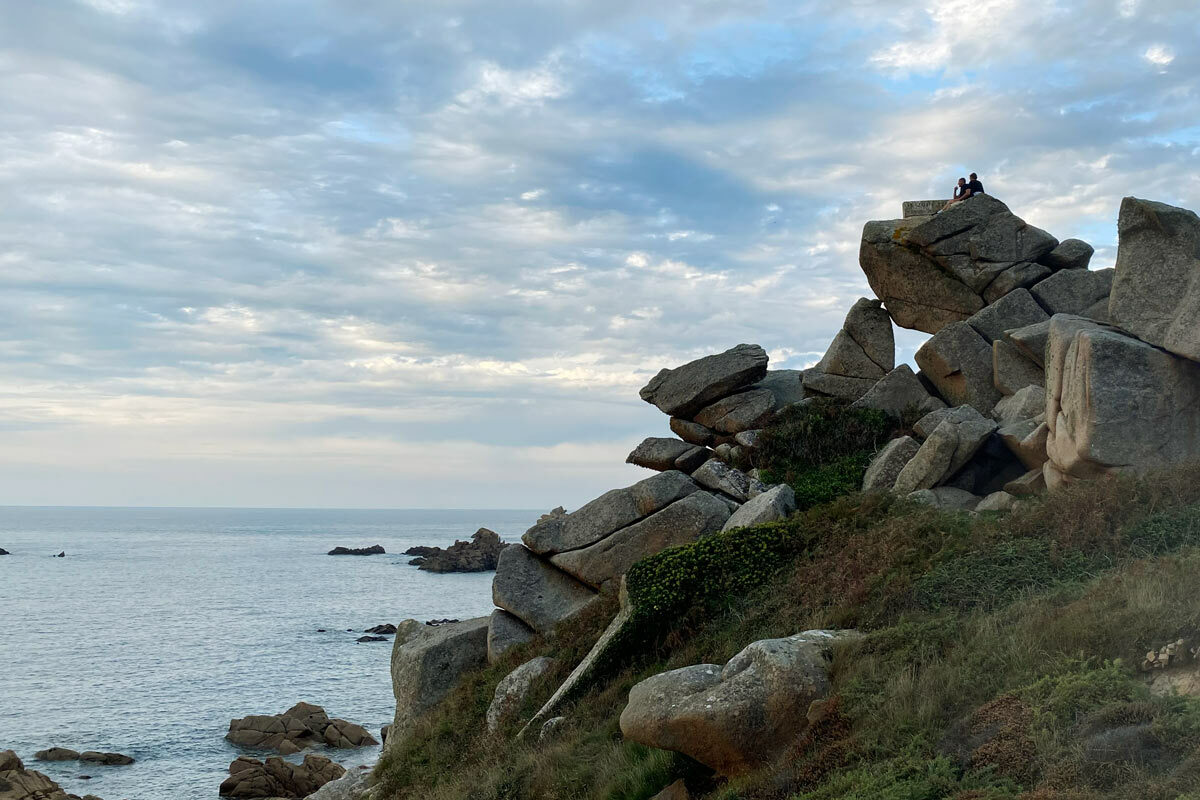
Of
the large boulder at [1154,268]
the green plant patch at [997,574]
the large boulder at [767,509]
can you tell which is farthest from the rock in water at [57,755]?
the large boulder at [1154,268]

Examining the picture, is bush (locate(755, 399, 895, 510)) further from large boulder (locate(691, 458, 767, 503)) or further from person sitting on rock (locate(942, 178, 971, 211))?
person sitting on rock (locate(942, 178, 971, 211))

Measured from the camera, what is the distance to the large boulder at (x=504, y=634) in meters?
23.7

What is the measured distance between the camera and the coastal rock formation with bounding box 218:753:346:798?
38.0 m

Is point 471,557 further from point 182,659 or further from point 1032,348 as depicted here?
point 1032,348

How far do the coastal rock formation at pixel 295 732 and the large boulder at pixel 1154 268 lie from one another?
3878cm

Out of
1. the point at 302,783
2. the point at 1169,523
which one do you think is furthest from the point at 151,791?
the point at 1169,523

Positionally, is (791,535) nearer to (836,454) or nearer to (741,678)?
(741,678)

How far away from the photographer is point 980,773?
9.38 metres

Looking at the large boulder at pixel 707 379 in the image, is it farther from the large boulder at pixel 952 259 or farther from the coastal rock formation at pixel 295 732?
the coastal rock formation at pixel 295 732

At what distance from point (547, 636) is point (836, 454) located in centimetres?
1126

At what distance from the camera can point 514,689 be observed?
2014 centimetres

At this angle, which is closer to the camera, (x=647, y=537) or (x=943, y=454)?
(x=943, y=454)

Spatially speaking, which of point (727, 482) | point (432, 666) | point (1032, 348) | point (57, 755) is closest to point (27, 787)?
point (57, 755)

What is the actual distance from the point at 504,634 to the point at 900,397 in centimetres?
1512
